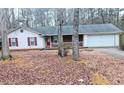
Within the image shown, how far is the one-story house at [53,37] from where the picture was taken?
3.85 meters

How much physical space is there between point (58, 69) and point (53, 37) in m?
1.09

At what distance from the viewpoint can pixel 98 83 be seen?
3115mm

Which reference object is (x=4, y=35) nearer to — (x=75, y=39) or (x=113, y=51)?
(x=75, y=39)

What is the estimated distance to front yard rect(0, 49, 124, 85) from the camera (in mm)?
3201

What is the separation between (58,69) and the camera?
11.6 ft

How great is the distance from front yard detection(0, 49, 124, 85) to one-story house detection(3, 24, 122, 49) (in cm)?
22

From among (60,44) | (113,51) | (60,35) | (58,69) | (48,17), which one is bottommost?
(58,69)

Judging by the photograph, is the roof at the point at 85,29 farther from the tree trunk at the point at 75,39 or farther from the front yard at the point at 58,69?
the front yard at the point at 58,69

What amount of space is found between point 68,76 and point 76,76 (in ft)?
0.49

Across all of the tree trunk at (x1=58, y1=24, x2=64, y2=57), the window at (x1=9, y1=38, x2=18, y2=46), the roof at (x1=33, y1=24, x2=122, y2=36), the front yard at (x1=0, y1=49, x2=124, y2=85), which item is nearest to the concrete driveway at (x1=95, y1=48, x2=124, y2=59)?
the front yard at (x1=0, y1=49, x2=124, y2=85)

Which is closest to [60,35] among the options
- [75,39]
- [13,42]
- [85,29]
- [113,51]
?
[75,39]

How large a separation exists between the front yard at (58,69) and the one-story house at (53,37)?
216mm

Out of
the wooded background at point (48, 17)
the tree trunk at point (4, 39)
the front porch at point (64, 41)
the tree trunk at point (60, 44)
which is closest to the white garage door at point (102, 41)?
the front porch at point (64, 41)
